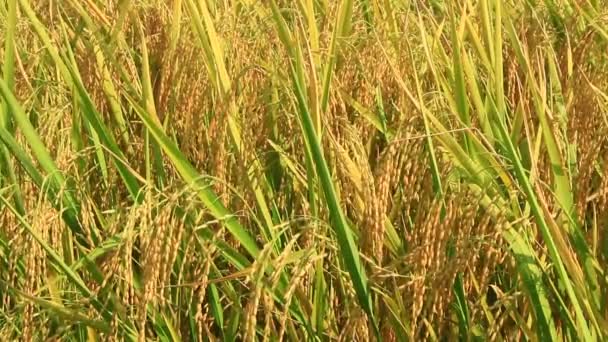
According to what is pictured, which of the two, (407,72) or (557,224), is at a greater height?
(407,72)

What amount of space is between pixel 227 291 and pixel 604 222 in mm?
541

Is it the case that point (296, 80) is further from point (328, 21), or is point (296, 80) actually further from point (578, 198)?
point (328, 21)

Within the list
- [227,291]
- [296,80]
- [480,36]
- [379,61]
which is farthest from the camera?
[480,36]

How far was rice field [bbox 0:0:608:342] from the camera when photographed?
1.46 metres

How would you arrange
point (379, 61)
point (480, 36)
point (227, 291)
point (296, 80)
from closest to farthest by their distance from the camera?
1. point (296, 80)
2. point (227, 291)
3. point (379, 61)
4. point (480, 36)

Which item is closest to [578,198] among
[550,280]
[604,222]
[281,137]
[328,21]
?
[604,222]

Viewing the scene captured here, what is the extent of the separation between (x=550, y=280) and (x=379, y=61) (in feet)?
1.61

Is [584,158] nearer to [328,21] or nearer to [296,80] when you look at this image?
[296,80]

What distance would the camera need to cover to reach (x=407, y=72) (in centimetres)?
180

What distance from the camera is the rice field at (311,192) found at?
1456 mm

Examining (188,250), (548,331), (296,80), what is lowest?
(548,331)

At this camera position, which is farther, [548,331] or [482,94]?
[482,94]

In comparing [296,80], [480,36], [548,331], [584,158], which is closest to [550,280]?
[548,331]

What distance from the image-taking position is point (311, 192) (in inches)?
61.7
